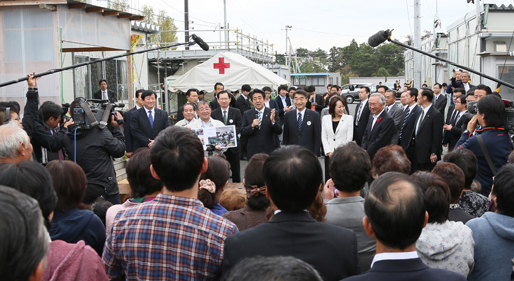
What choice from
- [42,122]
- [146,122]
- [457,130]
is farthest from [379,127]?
[42,122]

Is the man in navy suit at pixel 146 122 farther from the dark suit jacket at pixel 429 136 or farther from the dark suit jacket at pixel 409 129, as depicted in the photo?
the dark suit jacket at pixel 429 136

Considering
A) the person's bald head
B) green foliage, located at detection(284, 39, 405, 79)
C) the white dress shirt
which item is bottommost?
the white dress shirt

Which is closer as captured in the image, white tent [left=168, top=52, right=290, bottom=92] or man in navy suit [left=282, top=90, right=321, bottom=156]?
man in navy suit [left=282, top=90, right=321, bottom=156]

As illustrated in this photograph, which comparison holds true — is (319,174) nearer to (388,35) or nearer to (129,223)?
(129,223)

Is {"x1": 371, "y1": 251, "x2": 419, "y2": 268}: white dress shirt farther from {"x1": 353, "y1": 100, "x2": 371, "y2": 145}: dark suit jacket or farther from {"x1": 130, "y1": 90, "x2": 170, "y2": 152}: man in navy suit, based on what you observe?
{"x1": 353, "y1": 100, "x2": 371, "y2": 145}: dark suit jacket

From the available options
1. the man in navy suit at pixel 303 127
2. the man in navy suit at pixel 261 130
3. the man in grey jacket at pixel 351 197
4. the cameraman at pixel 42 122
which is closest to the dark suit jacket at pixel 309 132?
the man in navy suit at pixel 303 127

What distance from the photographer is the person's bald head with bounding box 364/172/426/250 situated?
1895mm

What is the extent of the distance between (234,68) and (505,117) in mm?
10587

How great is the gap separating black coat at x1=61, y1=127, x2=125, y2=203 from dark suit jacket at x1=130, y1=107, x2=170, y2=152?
2.11 metres

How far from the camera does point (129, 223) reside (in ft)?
7.30

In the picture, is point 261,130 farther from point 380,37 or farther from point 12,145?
point 12,145

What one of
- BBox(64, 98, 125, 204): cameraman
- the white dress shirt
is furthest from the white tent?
the white dress shirt

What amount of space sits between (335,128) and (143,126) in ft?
10.6

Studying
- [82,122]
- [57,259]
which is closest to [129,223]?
[57,259]
